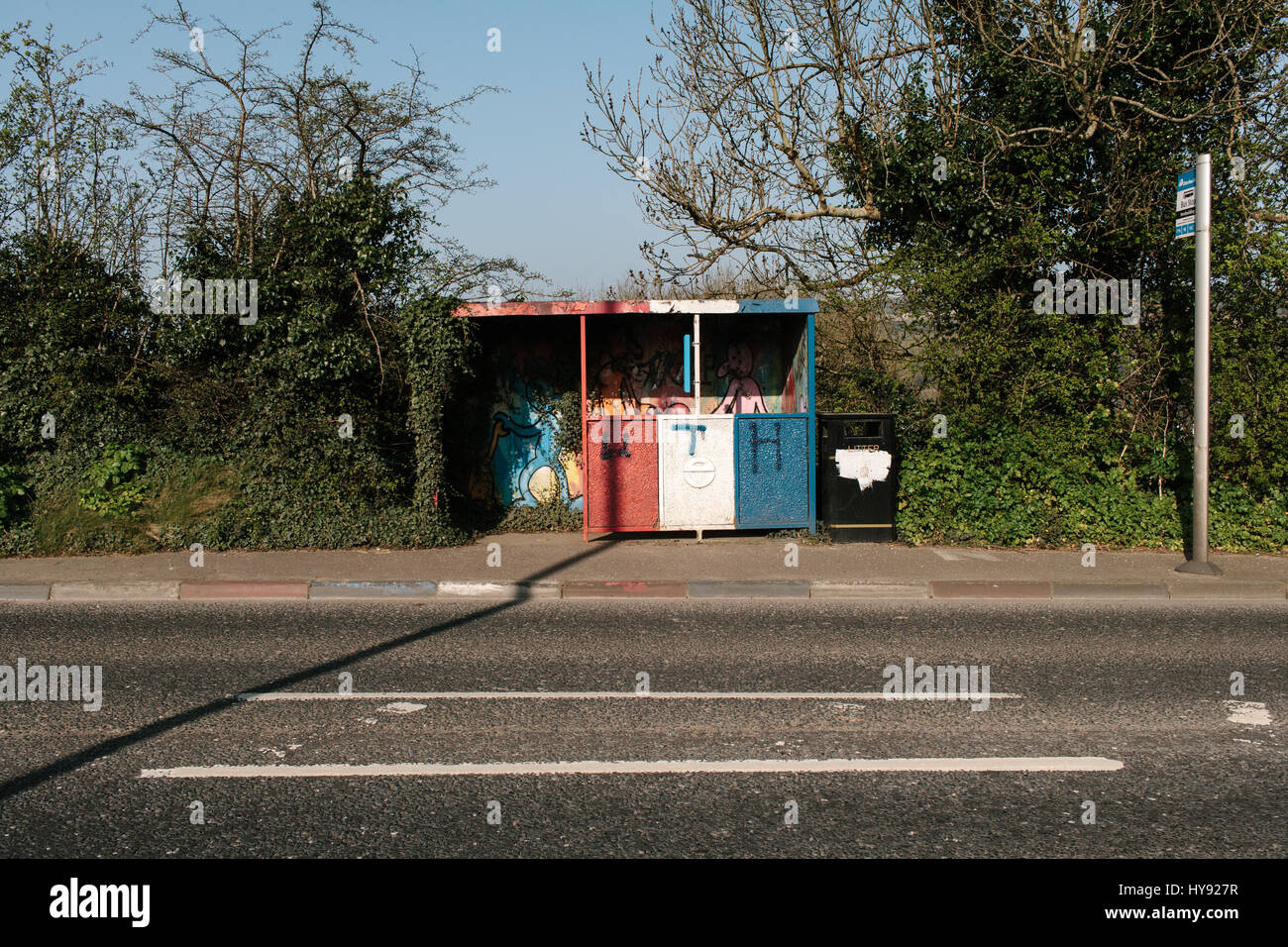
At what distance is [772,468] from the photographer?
38.6 ft

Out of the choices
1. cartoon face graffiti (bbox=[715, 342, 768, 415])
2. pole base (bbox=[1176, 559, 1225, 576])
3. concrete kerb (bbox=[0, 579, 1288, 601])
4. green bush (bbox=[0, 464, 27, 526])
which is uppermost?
cartoon face graffiti (bbox=[715, 342, 768, 415])

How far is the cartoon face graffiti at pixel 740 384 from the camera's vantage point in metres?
13.3

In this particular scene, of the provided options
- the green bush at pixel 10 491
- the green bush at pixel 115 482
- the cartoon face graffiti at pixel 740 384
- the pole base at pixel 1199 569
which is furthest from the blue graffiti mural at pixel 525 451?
the pole base at pixel 1199 569

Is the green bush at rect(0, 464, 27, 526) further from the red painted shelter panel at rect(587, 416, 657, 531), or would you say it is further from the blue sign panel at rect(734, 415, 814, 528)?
the blue sign panel at rect(734, 415, 814, 528)

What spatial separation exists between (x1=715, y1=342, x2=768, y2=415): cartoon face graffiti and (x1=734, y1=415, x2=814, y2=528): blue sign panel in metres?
1.54

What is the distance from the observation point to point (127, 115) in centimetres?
1224

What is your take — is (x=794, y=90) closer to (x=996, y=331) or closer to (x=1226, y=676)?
(x=996, y=331)

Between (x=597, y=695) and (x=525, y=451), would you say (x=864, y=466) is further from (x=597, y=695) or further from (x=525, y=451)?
(x=597, y=695)

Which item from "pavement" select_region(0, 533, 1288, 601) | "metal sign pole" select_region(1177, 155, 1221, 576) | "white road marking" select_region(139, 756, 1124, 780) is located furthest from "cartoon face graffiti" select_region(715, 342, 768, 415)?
"white road marking" select_region(139, 756, 1124, 780)

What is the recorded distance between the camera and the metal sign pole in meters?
9.66

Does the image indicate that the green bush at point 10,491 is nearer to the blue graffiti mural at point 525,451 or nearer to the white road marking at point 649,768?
→ the blue graffiti mural at point 525,451

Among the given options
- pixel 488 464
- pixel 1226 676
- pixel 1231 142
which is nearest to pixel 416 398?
pixel 488 464

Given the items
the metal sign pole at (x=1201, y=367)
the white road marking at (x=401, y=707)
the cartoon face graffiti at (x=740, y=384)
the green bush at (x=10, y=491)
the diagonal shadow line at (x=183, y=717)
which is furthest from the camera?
the cartoon face graffiti at (x=740, y=384)

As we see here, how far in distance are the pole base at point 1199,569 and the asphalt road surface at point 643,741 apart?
1.74 metres
